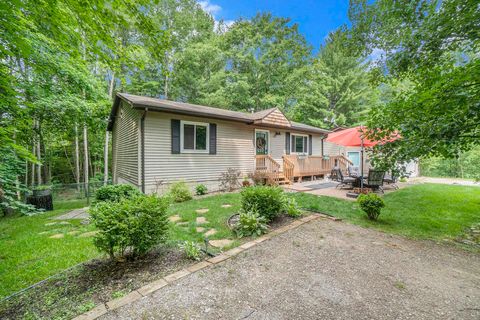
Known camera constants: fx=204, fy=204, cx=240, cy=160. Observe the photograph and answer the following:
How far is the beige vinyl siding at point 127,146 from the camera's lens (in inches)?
312

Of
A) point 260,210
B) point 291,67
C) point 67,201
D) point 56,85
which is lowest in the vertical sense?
point 67,201

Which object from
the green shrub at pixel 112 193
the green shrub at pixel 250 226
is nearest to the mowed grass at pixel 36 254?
the green shrub at pixel 112 193

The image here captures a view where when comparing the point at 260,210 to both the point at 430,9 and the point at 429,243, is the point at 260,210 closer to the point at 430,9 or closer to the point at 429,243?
the point at 429,243

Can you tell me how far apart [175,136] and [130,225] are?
5.75 m

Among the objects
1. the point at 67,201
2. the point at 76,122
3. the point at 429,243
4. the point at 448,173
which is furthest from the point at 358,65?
the point at 67,201

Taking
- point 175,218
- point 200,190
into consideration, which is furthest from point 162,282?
point 200,190

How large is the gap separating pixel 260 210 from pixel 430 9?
18.6ft

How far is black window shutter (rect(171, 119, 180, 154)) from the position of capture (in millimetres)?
8052

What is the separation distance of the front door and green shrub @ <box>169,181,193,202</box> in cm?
504

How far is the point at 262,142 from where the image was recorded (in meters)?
11.4

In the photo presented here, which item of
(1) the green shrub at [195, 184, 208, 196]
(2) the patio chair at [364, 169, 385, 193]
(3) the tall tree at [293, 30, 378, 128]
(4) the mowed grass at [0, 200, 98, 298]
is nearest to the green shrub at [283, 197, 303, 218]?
(4) the mowed grass at [0, 200, 98, 298]

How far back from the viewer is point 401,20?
4.98 metres

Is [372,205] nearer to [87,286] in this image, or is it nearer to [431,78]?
[431,78]

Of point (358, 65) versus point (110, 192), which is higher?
point (358, 65)
